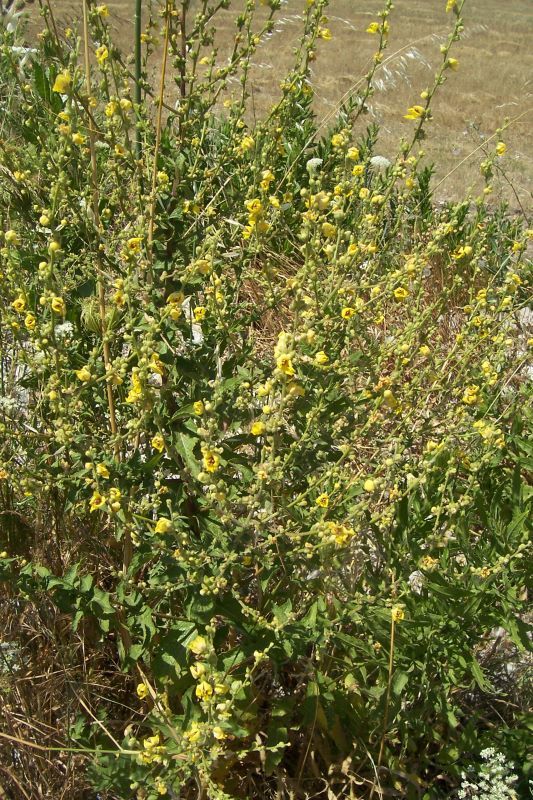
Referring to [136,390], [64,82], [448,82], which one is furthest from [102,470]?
[448,82]

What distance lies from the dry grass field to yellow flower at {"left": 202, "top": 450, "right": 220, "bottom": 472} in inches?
83.4

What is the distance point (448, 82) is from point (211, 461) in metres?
21.4

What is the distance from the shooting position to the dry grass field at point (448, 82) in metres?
11.7

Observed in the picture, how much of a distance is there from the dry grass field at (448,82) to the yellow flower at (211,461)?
212 cm

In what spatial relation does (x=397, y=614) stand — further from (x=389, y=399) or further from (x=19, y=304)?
(x=19, y=304)

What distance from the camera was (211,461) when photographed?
175cm

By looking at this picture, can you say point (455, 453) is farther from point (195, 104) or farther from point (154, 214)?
point (195, 104)

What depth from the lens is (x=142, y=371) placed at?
69.2 inches

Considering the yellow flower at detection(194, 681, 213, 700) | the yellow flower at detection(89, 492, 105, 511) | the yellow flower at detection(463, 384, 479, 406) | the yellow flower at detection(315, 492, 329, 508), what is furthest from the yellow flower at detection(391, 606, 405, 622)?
the yellow flower at detection(89, 492, 105, 511)

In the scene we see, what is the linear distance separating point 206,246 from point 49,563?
1081mm

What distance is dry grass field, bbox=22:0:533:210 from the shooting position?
38.4 feet

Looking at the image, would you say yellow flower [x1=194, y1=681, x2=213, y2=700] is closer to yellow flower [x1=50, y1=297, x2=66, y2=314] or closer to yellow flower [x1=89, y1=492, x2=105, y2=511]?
yellow flower [x1=89, y1=492, x2=105, y2=511]

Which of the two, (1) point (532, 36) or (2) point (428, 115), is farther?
(1) point (532, 36)

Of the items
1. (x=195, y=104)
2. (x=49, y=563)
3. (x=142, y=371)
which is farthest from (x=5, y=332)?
(x=142, y=371)
